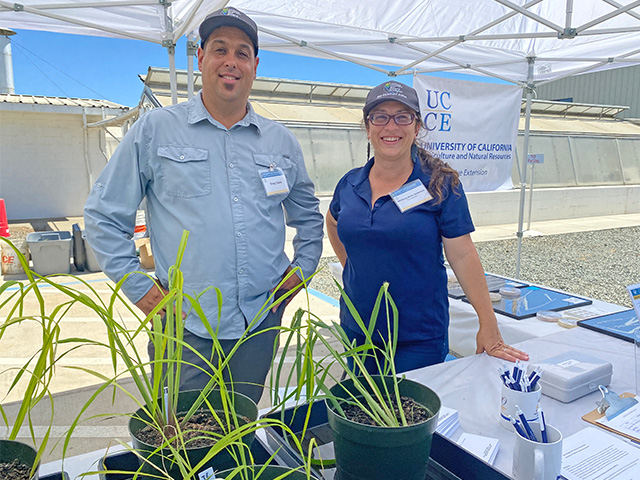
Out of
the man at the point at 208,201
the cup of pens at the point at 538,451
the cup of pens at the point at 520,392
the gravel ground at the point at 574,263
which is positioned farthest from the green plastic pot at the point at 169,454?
the gravel ground at the point at 574,263

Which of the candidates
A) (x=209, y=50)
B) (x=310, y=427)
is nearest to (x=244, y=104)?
(x=209, y=50)

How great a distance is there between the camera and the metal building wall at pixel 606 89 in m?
17.3

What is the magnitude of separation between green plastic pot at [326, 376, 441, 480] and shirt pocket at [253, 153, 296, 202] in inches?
39.1

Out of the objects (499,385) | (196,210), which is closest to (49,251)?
(196,210)

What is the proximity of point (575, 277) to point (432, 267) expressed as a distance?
5.46 m

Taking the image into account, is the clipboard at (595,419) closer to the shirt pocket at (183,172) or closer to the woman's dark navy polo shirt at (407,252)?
the woman's dark navy polo shirt at (407,252)

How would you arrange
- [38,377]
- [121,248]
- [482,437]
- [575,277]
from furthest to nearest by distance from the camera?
[575,277]
[121,248]
[482,437]
[38,377]

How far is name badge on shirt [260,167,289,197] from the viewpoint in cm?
156

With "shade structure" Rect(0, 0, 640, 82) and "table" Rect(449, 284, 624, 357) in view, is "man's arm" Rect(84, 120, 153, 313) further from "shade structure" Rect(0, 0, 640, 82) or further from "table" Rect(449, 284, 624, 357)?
"table" Rect(449, 284, 624, 357)

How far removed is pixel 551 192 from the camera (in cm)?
1076

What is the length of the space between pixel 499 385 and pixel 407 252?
19.7 inches

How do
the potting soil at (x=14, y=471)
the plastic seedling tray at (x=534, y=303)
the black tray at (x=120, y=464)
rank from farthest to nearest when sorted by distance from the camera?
the plastic seedling tray at (x=534, y=303), the black tray at (x=120, y=464), the potting soil at (x=14, y=471)

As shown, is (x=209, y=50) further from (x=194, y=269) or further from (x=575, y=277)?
(x=575, y=277)

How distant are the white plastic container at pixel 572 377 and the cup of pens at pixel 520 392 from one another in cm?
18
